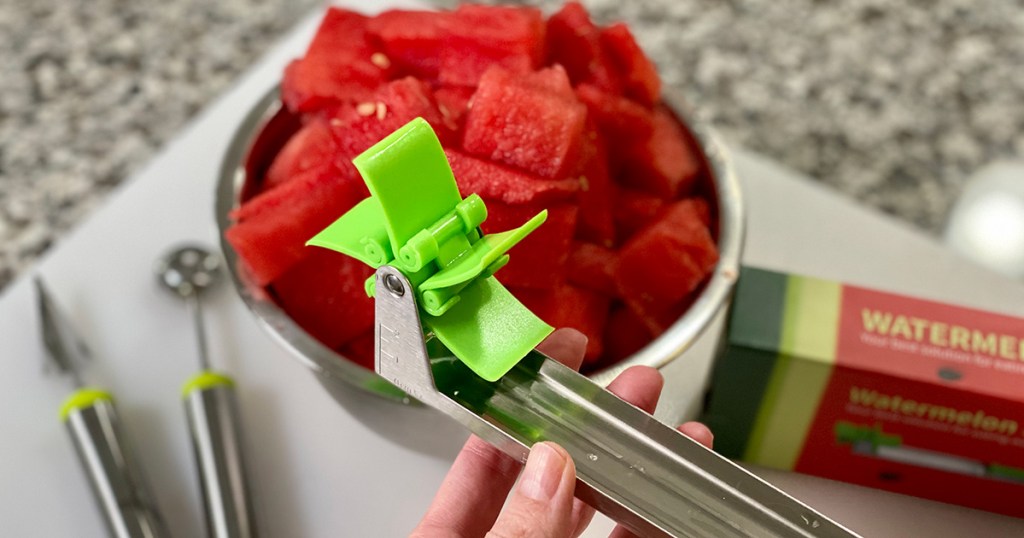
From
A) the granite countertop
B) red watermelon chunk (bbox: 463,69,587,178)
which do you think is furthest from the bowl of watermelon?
the granite countertop

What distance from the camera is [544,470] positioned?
499 mm

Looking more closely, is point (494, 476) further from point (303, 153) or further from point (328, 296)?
point (303, 153)

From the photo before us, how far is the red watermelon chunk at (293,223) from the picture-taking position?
716mm

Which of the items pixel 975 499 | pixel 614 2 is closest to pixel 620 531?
pixel 975 499

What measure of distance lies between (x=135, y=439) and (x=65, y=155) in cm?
66

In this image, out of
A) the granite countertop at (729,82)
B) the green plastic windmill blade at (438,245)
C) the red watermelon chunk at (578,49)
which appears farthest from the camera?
the granite countertop at (729,82)

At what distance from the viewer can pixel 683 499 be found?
0.50 meters

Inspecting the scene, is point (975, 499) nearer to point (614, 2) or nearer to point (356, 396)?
point (356, 396)

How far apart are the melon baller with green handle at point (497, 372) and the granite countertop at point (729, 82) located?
0.94 meters

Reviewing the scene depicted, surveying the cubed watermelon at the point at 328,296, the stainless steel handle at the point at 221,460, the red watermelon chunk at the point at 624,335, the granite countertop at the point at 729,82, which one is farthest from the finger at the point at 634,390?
the granite countertop at the point at 729,82

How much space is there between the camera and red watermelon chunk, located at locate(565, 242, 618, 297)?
75 cm

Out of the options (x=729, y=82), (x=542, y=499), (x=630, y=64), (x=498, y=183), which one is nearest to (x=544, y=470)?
(x=542, y=499)

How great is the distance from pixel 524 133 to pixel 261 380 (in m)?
0.41

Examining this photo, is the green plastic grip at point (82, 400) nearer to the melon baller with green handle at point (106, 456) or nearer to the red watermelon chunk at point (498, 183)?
the melon baller with green handle at point (106, 456)
